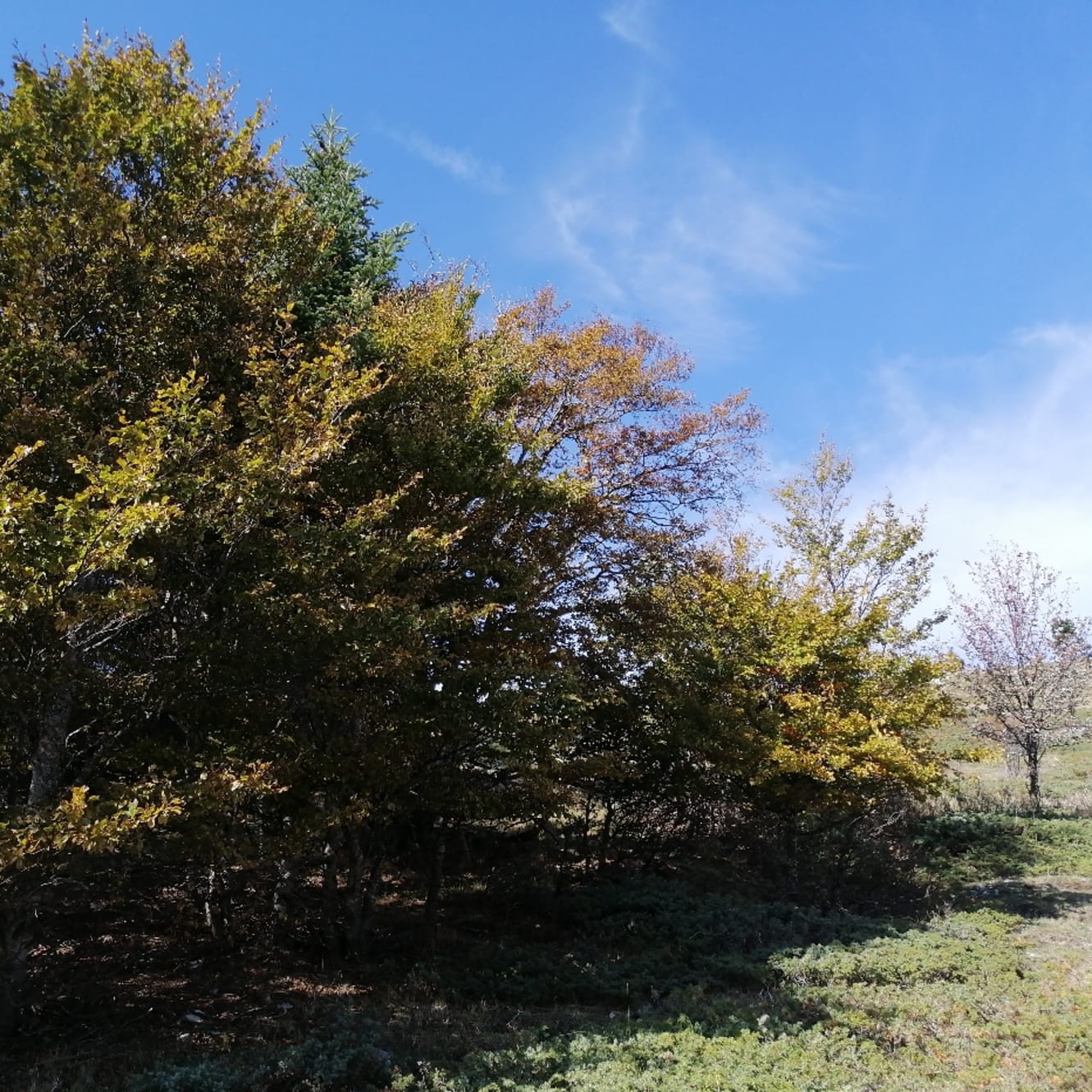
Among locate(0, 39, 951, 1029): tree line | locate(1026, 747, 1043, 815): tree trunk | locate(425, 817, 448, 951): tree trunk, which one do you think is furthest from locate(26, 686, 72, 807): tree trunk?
locate(1026, 747, 1043, 815): tree trunk

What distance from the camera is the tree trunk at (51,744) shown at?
611 centimetres

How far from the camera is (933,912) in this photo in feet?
37.8

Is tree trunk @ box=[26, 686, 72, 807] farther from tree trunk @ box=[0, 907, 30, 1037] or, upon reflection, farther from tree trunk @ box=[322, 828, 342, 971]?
tree trunk @ box=[322, 828, 342, 971]

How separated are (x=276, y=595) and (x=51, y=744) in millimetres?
2110

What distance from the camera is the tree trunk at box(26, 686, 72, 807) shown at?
6.11 metres

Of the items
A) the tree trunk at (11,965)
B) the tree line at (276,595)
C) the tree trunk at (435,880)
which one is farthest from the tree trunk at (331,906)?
the tree trunk at (11,965)

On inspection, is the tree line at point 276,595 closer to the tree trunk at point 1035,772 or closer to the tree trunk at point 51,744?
the tree trunk at point 51,744

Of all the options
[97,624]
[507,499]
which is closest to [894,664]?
[507,499]

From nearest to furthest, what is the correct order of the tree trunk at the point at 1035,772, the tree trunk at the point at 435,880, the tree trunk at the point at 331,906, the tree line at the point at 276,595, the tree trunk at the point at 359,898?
the tree line at the point at 276,595
the tree trunk at the point at 331,906
the tree trunk at the point at 359,898
the tree trunk at the point at 435,880
the tree trunk at the point at 1035,772

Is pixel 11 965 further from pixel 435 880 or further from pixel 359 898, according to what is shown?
pixel 435 880

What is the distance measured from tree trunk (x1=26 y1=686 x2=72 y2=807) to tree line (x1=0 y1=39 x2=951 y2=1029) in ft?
0.12

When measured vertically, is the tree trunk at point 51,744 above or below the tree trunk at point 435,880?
above

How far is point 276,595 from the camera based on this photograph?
645cm

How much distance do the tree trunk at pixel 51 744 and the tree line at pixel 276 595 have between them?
0.04 meters
